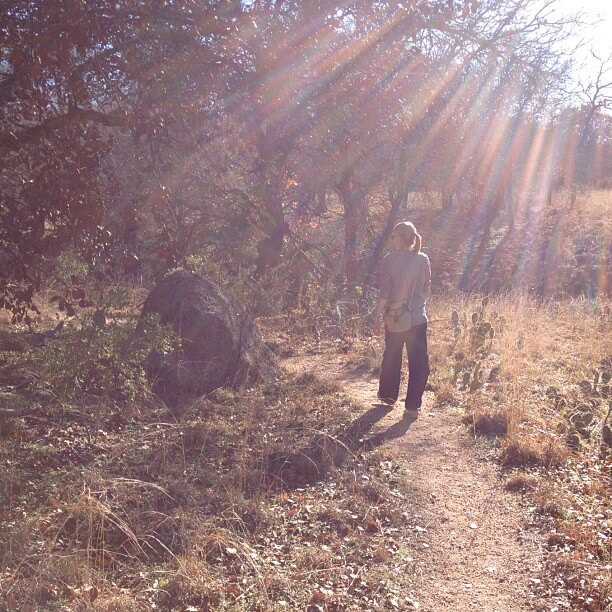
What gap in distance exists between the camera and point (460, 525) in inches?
157

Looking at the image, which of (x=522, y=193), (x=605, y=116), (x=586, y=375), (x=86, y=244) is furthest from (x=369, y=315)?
(x=605, y=116)

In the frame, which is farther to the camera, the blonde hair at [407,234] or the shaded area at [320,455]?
the blonde hair at [407,234]

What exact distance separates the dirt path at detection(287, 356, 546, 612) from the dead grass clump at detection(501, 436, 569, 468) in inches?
7.2

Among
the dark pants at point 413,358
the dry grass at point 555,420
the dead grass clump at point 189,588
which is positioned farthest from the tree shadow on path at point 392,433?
the dead grass clump at point 189,588

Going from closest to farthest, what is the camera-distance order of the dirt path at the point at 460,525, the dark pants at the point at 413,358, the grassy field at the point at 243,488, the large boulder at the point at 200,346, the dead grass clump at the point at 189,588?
1. the dead grass clump at the point at 189,588
2. the grassy field at the point at 243,488
3. the dirt path at the point at 460,525
4. the dark pants at the point at 413,358
5. the large boulder at the point at 200,346

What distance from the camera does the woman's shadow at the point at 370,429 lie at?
5.26 m

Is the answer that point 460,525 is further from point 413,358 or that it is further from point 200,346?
point 200,346

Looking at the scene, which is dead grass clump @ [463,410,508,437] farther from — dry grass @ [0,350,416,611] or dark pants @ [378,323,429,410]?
dry grass @ [0,350,416,611]

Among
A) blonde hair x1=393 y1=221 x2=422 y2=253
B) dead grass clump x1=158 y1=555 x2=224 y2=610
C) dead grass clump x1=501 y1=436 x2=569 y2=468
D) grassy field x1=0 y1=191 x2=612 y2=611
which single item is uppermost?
blonde hair x1=393 y1=221 x2=422 y2=253

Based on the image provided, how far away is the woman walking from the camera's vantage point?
5.98 m

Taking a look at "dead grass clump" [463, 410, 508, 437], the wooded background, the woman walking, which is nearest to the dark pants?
the woman walking

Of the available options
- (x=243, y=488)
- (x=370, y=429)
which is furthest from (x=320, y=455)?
(x=370, y=429)

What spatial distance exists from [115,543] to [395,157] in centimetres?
1161

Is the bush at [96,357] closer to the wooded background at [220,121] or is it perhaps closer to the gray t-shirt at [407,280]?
the wooded background at [220,121]
